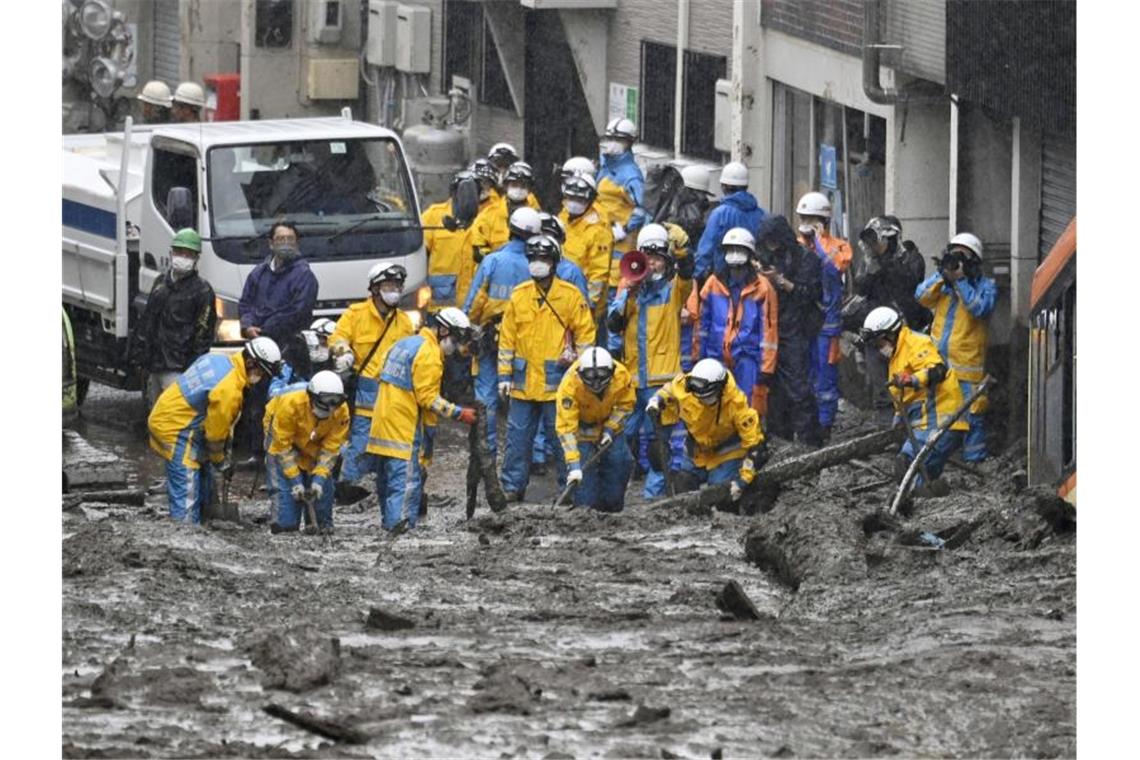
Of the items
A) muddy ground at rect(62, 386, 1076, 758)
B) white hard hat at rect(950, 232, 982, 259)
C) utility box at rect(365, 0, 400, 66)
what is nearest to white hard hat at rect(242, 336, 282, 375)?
muddy ground at rect(62, 386, 1076, 758)

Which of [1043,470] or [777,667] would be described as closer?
[777,667]

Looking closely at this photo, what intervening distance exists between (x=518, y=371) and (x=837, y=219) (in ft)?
16.6

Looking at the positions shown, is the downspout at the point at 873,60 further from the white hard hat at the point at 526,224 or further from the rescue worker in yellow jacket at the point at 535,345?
the rescue worker in yellow jacket at the point at 535,345

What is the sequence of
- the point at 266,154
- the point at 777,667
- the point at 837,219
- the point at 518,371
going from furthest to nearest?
the point at 837,219 < the point at 266,154 < the point at 518,371 < the point at 777,667

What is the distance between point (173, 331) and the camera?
17062 mm

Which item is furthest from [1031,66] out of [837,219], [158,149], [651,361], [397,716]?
[397,716]

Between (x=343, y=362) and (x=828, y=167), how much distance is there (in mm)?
6341

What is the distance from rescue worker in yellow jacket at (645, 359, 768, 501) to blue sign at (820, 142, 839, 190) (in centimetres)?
581

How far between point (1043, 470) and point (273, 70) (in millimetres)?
16621

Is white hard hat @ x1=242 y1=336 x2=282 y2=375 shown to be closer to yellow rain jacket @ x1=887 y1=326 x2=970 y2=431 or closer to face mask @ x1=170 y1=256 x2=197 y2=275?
face mask @ x1=170 y1=256 x2=197 y2=275

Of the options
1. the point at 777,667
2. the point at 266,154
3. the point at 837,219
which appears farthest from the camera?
the point at 837,219

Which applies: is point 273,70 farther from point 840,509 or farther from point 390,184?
point 840,509

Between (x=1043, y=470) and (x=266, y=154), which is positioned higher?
(x=266, y=154)

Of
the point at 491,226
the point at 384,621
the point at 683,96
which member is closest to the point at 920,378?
the point at 384,621
